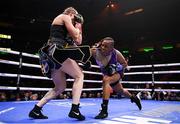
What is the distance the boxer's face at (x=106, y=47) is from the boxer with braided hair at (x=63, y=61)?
0.49 metres

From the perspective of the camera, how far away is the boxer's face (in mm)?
2914

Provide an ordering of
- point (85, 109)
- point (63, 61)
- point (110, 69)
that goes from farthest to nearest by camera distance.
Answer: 1. point (85, 109)
2. point (110, 69)
3. point (63, 61)

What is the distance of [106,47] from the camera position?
2945 millimetres

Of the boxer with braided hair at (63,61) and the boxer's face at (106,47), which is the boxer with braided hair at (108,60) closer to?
the boxer's face at (106,47)

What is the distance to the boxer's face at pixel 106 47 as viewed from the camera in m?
2.91

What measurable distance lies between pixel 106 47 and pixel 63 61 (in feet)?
2.51

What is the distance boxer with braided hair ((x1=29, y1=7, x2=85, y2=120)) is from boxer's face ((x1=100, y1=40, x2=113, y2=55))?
49 cm

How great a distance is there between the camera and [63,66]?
2.43 metres

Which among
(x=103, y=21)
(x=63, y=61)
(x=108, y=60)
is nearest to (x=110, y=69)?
(x=108, y=60)

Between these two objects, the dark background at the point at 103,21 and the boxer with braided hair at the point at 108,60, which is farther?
the dark background at the point at 103,21

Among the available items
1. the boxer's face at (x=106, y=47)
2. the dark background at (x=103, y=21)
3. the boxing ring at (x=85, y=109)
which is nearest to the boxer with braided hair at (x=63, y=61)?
the boxing ring at (x=85, y=109)

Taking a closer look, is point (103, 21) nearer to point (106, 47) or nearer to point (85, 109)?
point (85, 109)

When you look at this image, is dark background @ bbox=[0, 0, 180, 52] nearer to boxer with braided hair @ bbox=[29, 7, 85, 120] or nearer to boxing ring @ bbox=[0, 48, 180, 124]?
boxing ring @ bbox=[0, 48, 180, 124]

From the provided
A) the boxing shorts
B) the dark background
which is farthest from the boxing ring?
the dark background
